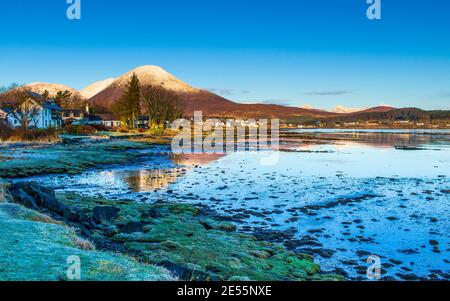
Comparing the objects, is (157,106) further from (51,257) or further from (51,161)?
(51,257)

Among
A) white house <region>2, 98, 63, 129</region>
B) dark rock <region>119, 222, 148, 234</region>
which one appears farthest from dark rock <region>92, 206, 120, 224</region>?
white house <region>2, 98, 63, 129</region>

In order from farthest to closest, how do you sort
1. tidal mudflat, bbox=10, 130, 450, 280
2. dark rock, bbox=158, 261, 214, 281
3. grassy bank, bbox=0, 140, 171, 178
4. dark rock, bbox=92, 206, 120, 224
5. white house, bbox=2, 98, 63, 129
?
1. white house, bbox=2, 98, 63, 129
2. grassy bank, bbox=0, 140, 171, 178
3. dark rock, bbox=92, 206, 120, 224
4. tidal mudflat, bbox=10, 130, 450, 280
5. dark rock, bbox=158, 261, 214, 281

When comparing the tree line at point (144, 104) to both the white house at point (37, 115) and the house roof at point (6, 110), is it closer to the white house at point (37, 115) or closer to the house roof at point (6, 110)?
the white house at point (37, 115)

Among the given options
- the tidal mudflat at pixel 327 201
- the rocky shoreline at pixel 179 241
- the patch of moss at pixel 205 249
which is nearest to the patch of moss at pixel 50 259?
the rocky shoreline at pixel 179 241

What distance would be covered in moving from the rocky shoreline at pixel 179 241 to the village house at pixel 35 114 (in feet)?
228

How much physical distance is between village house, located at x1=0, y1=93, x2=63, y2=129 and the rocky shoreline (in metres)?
69.5

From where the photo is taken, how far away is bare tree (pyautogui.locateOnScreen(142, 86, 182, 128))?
412 ft

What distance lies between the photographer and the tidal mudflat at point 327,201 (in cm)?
1514

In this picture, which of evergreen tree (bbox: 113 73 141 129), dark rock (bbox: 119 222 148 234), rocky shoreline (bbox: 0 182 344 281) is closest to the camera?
rocky shoreline (bbox: 0 182 344 281)

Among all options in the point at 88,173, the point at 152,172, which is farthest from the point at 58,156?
the point at 152,172

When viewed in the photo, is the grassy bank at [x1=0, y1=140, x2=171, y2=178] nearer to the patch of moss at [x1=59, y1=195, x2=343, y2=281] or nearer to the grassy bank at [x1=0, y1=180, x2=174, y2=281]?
the patch of moss at [x1=59, y1=195, x2=343, y2=281]

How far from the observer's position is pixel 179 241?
15.2 m

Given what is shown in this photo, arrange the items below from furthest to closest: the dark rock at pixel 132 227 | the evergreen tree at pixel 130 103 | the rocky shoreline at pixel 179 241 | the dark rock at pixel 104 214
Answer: the evergreen tree at pixel 130 103
the dark rock at pixel 104 214
the dark rock at pixel 132 227
the rocky shoreline at pixel 179 241
